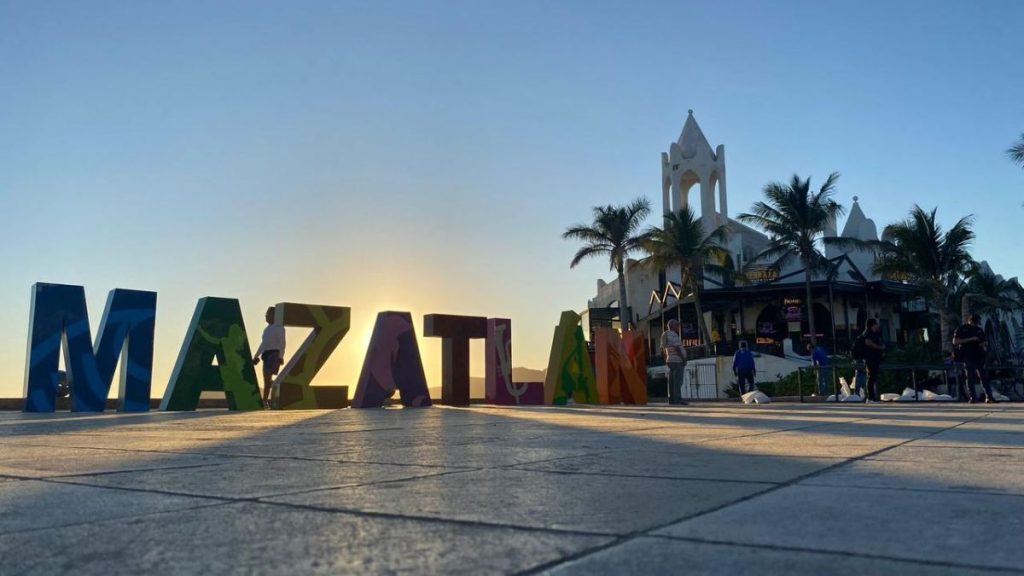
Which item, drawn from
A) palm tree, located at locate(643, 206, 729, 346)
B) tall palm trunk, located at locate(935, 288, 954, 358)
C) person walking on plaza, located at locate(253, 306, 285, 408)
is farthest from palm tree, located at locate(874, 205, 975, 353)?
person walking on plaza, located at locate(253, 306, 285, 408)

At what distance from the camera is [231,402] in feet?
39.7

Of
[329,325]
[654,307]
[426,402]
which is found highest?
[654,307]

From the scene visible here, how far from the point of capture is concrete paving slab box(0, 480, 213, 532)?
2.09 meters

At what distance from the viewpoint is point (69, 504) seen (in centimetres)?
235

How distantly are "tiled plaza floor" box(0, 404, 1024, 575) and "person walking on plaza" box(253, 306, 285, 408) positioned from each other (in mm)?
8549

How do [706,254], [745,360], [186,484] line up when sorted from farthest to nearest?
[706,254]
[745,360]
[186,484]

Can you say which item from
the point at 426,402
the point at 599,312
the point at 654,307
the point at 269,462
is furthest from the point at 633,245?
the point at 269,462

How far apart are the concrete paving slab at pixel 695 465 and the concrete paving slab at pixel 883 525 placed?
1.59ft

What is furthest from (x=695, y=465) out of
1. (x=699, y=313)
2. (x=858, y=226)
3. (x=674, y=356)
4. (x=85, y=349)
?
(x=858, y=226)

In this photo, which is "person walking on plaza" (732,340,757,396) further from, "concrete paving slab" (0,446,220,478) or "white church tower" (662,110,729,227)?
"white church tower" (662,110,729,227)

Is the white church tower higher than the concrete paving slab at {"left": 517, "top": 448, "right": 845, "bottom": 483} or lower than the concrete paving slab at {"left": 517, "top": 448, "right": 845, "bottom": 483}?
higher

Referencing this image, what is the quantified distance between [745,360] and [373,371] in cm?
961

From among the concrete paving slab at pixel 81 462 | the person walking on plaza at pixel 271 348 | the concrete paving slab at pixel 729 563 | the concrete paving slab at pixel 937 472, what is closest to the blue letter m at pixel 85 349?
the person walking on plaza at pixel 271 348

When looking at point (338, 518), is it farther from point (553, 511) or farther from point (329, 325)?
point (329, 325)
